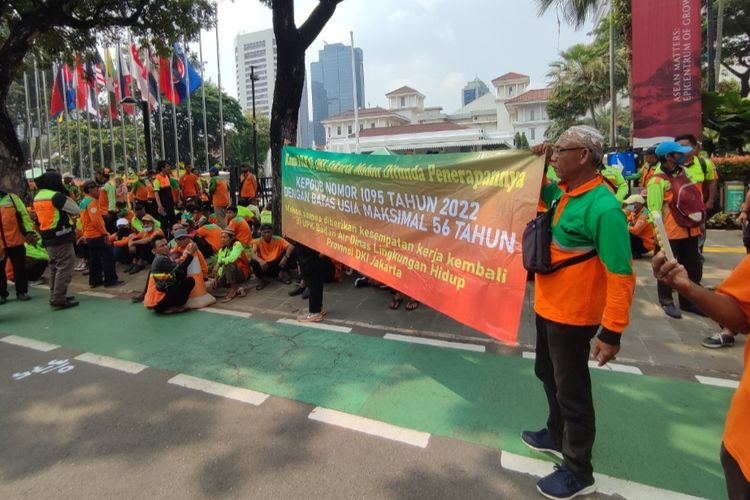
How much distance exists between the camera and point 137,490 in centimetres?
271

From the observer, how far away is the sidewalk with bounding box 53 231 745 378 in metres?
4.28

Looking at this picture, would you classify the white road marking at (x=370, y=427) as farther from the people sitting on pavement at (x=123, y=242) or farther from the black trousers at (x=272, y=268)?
the people sitting on pavement at (x=123, y=242)

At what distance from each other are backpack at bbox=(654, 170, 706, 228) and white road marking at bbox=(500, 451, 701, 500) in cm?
322

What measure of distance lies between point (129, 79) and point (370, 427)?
21229 millimetres

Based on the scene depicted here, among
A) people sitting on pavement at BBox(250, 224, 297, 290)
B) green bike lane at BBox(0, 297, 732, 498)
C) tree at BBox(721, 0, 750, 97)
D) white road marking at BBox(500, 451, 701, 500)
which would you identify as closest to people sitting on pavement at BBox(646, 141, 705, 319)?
green bike lane at BBox(0, 297, 732, 498)

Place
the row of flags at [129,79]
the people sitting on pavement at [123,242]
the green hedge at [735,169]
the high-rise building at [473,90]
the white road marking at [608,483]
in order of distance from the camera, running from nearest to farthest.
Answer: the white road marking at [608,483]
the people sitting on pavement at [123,242]
the green hedge at [735,169]
the row of flags at [129,79]
the high-rise building at [473,90]

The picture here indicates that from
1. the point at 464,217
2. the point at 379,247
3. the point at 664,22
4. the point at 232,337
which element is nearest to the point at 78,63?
the point at 232,337

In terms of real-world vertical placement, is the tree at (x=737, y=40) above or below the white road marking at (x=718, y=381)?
above

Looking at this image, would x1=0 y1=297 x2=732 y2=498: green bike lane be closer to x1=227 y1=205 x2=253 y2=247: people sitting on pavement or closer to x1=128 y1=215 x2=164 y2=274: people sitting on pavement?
x1=227 y1=205 x2=253 y2=247: people sitting on pavement

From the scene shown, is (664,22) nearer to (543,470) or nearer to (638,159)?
(638,159)

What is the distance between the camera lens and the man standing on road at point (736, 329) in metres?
1.44

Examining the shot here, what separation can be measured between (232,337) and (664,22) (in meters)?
11.0

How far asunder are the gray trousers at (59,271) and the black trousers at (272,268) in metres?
Answer: 2.53

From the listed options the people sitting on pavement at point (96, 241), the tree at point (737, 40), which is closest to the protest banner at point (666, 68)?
the people sitting on pavement at point (96, 241)
